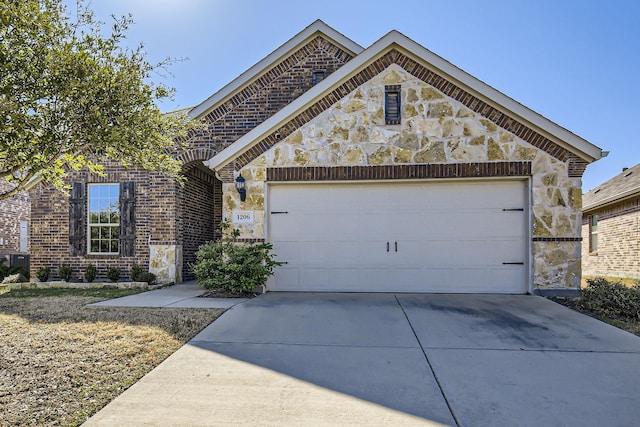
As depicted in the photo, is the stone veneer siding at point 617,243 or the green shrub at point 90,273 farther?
the stone veneer siding at point 617,243

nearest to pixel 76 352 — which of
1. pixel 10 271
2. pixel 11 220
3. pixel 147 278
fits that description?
pixel 147 278

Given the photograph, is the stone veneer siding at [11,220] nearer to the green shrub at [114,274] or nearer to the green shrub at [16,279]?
the green shrub at [16,279]

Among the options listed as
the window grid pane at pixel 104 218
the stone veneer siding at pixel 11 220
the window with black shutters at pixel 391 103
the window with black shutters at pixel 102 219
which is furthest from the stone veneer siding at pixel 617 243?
the stone veneer siding at pixel 11 220

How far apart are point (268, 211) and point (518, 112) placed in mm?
5725

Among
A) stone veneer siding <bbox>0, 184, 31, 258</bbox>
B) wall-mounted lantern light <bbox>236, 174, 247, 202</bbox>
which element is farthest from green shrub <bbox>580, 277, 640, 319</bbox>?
stone veneer siding <bbox>0, 184, 31, 258</bbox>

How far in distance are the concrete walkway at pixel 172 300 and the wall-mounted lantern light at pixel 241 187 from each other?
2283mm

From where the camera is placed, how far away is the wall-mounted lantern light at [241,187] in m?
8.21

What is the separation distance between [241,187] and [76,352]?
469 centimetres

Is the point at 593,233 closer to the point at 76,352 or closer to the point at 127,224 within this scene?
the point at 127,224

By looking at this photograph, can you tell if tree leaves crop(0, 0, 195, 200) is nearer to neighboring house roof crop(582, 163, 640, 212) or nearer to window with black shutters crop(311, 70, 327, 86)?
window with black shutters crop(311, 70, 327, 86)

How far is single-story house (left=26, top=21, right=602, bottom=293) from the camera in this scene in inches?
303

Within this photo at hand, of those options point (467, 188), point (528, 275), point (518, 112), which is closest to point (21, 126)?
point (467, 188)

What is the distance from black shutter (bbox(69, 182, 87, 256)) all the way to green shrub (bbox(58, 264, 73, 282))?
0.41m

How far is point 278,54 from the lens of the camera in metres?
10.7
